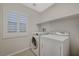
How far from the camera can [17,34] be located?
1.26 metres

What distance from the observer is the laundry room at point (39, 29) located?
1.16 meters

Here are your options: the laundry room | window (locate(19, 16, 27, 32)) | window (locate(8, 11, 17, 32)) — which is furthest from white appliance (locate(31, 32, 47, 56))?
window (locate(8, 11, 17, 32))

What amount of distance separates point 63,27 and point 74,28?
16cm

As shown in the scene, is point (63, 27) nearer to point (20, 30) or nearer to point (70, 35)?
point (70, 35)

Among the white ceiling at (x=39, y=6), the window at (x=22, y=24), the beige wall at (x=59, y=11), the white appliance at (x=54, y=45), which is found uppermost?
the white ceiling at (x=39, y=6)

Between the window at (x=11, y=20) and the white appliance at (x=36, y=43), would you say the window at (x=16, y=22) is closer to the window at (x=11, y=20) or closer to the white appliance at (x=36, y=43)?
the window at (x=11, y=20)

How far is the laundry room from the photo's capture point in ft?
3.82

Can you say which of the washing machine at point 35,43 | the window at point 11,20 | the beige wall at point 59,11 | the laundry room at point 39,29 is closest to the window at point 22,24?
the laundry room at point 39,29

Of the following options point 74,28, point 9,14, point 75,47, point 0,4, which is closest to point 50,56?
point 75,47

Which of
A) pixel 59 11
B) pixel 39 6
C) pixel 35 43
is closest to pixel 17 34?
pixel 35 43

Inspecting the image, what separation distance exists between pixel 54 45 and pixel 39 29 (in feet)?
1.15

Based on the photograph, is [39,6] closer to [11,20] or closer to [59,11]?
[59,11]

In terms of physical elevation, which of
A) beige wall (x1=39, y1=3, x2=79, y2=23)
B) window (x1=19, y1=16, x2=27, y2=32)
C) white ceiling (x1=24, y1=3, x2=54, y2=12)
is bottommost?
window (x1=19, y1=16, x2=27, y2=32)

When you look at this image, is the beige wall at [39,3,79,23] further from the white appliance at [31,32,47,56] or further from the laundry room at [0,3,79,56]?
the white appliance at [31,32,47,56]
